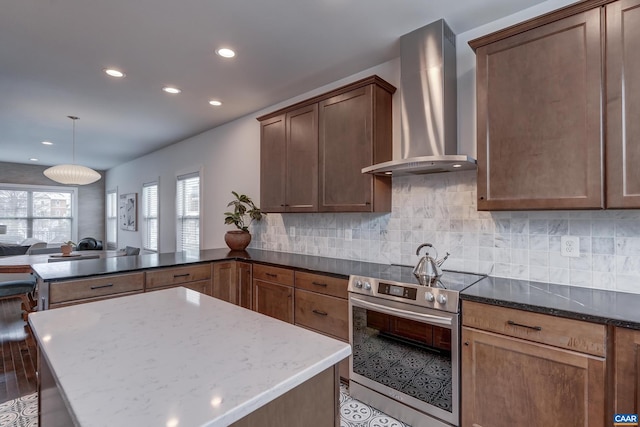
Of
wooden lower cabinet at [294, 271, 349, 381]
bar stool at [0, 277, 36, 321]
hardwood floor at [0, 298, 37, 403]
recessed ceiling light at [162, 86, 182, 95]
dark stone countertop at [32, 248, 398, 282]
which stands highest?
recessed ceiling light at [162, 86, 182, 95]

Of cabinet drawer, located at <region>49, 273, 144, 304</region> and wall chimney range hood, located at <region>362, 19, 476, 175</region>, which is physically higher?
wall chimney range hood, located at <region>362, 19, 476, 175</region>

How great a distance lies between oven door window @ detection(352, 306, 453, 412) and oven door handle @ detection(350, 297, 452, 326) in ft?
0.10

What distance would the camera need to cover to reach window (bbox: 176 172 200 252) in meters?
5.16

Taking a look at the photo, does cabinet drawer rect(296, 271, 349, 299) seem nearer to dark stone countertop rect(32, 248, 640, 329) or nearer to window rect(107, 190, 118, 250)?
dark stone countertop rect(32, 248, 640, 329)

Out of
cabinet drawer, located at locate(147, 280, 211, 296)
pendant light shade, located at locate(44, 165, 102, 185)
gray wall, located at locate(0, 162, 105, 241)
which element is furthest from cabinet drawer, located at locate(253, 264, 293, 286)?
gray wall, located at locate(0, 162, 105, 241)

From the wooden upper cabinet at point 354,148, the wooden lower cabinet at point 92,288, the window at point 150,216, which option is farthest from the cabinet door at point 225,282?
the window at point 150,216

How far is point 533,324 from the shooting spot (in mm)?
1555

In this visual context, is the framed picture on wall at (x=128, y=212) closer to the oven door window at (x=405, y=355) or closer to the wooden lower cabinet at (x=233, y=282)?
the wooden lower cabinet at (x=233, y=282)

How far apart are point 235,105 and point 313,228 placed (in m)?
1.81

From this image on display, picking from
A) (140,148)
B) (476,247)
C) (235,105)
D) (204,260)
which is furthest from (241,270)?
(140,148)

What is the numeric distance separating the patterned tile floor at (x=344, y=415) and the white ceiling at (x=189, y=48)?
8.82ft

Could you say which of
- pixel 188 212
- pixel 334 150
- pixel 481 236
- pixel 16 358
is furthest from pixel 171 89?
pixel 481 236

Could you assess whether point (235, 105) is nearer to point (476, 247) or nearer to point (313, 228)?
point (313, 228)

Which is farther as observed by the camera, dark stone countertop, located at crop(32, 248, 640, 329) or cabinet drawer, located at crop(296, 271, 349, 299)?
cabinet drawer, located at crop(296, 271, 349, 299)
